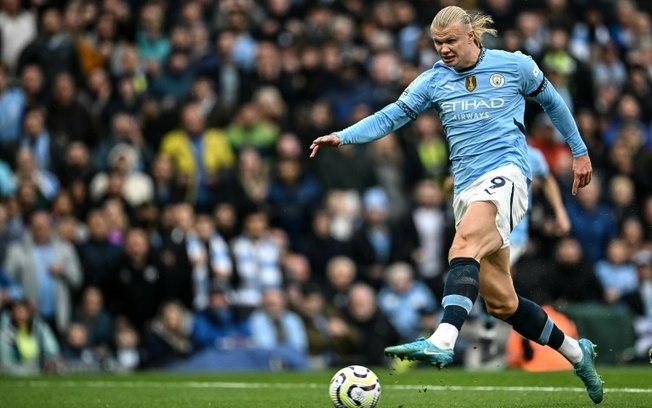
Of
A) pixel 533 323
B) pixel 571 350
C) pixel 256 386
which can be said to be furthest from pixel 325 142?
pixel 256 386

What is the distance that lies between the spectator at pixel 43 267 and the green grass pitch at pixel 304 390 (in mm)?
1950

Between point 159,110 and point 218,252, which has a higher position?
point 159,110

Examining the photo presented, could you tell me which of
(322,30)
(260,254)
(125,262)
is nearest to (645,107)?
(322,30)

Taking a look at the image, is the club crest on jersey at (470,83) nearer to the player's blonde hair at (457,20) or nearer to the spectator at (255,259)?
the player's blonde hair at (457,20)

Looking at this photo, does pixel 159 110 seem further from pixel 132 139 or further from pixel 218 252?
pixel 218 252

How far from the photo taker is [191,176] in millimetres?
17250

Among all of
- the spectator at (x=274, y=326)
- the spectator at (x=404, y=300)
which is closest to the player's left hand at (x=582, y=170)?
the spectator at (x=274, y=326)

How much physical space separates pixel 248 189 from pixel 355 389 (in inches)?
354

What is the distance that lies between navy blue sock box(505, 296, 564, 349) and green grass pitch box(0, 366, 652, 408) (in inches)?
19.4

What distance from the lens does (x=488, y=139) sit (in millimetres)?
9000

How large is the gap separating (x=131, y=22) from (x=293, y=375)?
712 centimetres

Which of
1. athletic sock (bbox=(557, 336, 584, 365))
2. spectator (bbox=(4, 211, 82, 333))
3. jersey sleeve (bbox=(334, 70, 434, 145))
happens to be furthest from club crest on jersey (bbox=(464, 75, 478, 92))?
spectator (bbox=(4, 211, 82, 333))

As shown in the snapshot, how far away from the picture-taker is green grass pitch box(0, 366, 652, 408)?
9.95m

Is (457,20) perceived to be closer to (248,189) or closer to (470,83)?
(470,83)
